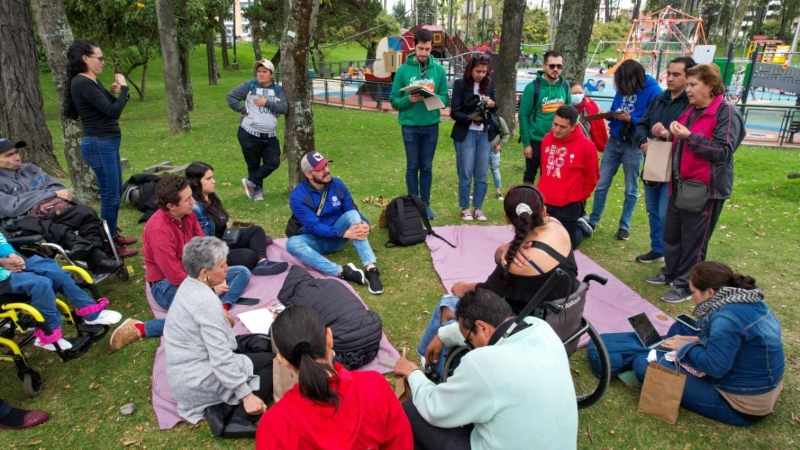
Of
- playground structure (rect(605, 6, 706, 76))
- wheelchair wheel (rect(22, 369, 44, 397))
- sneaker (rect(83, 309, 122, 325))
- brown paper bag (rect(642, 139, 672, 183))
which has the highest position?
playground structure (rect(605, 6, 706, 76))

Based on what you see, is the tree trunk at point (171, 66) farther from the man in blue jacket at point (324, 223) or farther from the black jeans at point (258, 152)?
the man in blue jacket at point (324, 223)

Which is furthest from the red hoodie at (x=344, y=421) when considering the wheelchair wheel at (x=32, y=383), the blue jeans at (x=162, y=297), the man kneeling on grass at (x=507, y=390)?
the wheelchair wheel at (x=32, y=383)

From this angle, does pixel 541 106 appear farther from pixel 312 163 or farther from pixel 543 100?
pixel 312 163

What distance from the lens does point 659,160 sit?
453cm

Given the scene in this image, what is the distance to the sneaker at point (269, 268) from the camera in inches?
188

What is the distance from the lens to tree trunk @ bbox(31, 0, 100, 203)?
5750mm

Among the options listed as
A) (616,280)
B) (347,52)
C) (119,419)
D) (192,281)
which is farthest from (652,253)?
(347,52)

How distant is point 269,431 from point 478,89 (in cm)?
475

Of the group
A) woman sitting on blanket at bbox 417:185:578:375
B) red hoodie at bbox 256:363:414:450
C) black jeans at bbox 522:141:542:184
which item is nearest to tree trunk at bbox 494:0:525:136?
black jeans at bbox 522:141:542:184

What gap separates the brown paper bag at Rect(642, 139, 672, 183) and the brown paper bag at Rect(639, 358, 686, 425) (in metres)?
2.21

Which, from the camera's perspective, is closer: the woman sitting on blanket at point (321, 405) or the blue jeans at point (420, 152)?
the woman sitting on blanket at point (321, 405)

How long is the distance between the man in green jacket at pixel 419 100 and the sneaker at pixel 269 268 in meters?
2.15

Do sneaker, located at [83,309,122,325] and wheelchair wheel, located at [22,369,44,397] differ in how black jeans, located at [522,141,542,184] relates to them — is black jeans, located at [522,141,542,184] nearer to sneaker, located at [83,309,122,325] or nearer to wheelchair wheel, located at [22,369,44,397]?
sneaker, located at [83,309,122,325]

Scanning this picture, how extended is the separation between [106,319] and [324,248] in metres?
2.08
